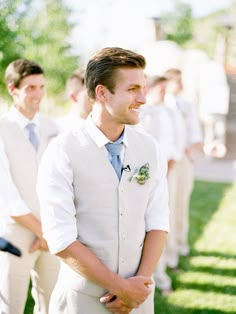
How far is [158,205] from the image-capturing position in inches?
95.5

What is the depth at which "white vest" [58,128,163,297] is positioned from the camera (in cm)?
220

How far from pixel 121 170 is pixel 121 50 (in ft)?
1.80

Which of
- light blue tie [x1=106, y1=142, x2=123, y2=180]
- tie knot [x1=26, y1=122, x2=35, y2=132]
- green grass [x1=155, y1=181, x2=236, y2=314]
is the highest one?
light blue tie [x1=106, y1=142, x2=123, y2=180]

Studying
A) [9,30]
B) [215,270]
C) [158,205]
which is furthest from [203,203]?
[158,205]

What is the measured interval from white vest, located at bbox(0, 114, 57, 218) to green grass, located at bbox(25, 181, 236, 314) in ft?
5.60

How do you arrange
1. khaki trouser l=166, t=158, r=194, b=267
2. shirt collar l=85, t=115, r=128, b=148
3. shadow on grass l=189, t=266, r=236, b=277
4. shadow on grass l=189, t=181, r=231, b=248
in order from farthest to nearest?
shadow on grass l=189, t=181, r=231, b=248
khaki trouser l=166, t=158, r=194, b=267
shadow on grass l=189, t=266, r=236, b=277
shirt collar l=85, t=115, r=128, b=148

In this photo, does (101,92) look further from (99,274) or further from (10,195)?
(10,195)

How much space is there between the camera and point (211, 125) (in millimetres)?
16797

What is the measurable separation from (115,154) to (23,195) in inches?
41.2

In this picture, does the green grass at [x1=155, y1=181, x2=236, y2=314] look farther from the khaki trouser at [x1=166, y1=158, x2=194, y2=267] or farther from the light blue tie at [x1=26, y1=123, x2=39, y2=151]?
the light blue tie at [x1=26, y1=123, x2=39, y2=151]

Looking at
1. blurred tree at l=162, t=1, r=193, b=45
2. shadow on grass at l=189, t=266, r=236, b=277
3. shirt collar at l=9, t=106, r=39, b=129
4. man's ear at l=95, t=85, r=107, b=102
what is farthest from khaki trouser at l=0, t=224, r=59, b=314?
blurred tree at l=162, t=1, r=193, b=45

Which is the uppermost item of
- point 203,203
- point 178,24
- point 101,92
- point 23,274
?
point 101,92

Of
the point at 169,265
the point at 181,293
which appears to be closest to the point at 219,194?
the point at 169,265

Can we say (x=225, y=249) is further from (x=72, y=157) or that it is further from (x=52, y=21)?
(x=52, y=21)
